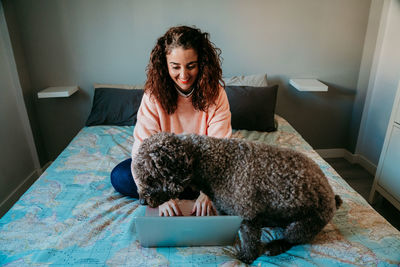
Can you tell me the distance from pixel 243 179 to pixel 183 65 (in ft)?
2.00

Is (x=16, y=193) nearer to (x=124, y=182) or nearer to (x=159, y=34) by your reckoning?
(x=124, y=182)

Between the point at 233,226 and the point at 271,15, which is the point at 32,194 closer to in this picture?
the point at 233,226

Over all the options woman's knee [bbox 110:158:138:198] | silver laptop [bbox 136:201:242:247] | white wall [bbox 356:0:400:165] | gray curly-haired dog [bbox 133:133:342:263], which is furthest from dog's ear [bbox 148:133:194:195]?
white wall [bbox 356:0:400:165]

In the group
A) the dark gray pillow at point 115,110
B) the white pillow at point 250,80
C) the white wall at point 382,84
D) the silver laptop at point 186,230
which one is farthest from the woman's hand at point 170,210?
the white wall at point 382,84

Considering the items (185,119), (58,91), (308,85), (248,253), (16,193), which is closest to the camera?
(248,253)

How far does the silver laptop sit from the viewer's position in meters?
0.96

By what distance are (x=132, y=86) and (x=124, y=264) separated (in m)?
1.83

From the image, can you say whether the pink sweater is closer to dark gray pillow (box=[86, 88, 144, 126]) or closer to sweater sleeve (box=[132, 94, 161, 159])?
sweater sleeve (box=[132, 94, 161, 159])

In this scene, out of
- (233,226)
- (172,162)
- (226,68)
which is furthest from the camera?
(226,68)

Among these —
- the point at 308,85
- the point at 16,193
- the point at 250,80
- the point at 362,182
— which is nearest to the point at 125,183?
the point at 16,193


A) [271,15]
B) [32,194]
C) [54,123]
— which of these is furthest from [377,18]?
[54,123]

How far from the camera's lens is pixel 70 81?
2.53 meters

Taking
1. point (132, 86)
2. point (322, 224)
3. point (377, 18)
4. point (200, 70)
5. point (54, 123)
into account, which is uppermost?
point (377, 18)

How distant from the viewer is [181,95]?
4.59 ft
